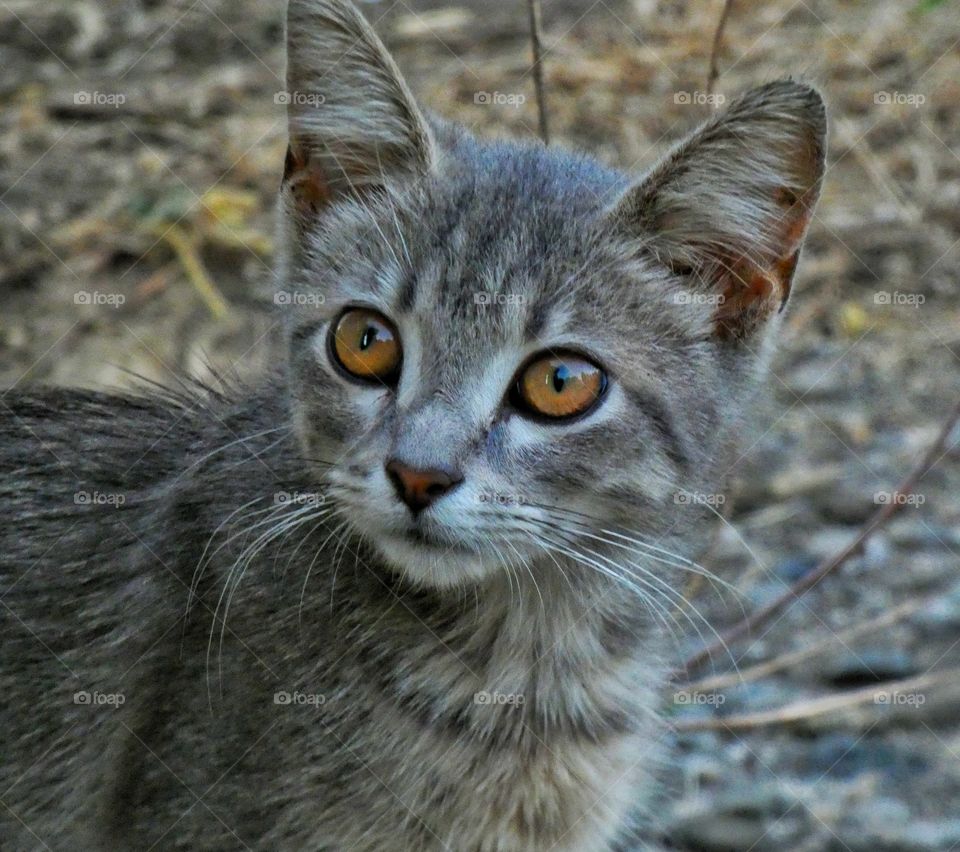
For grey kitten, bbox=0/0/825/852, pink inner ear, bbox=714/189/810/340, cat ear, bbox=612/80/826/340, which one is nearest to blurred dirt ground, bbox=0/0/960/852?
grey kitten, bbox=0/0/825/852

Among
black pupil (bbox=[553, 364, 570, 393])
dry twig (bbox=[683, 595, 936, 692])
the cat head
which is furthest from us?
dry twig (bbox=[683, 595, 936, 692])

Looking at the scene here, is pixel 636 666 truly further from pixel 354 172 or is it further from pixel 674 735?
pixel 354 172

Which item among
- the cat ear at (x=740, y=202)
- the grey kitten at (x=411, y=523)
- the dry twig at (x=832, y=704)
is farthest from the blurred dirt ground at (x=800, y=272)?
the cat ear at (x=740, y=202)

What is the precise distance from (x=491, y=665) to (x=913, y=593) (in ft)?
8.09

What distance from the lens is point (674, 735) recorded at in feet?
13.7

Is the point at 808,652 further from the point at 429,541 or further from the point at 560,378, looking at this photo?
the point at 429,541

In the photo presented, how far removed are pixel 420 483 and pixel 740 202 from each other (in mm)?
1080

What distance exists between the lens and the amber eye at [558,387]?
3092 millimetres

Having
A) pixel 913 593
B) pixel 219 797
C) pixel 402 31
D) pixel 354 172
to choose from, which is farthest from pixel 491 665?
pixel 402 31

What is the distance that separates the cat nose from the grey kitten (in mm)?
55

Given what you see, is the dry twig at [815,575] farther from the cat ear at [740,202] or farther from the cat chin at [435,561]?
the cat chin at [435,561]

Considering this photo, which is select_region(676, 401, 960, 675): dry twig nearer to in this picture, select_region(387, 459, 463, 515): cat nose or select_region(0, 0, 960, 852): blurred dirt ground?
select_region(0, 0, 960, 852): blurred dirt ground

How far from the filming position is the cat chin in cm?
303

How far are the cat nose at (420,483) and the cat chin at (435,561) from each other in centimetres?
15
